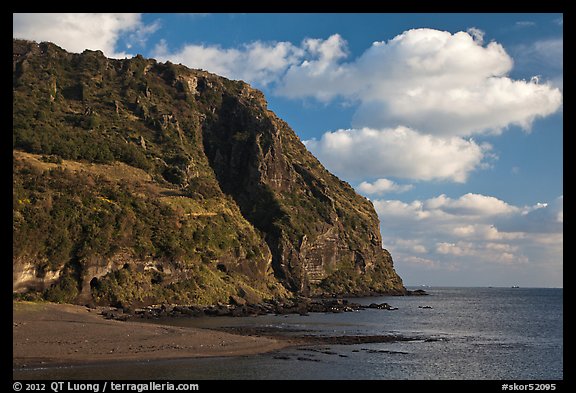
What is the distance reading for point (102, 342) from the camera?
3962 cm

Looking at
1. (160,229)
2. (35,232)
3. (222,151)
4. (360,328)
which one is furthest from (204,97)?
(360,328)

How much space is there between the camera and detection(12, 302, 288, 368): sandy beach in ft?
113

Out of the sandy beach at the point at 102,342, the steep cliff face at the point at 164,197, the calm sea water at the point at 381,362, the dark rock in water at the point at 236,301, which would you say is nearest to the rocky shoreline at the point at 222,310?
the dark rock in water at the point at 236,301

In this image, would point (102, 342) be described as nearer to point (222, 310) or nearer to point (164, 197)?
point (222, 310)

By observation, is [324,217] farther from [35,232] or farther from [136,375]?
[136,375]

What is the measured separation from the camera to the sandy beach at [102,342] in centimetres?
3456

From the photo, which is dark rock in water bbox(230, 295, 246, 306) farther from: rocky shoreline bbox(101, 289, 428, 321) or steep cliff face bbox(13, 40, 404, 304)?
steep cliff face bbox(13, 40, 404, 304)

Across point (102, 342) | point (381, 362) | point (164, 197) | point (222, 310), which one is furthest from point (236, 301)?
point (381, 362)

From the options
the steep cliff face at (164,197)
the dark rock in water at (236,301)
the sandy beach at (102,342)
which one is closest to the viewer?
the sandy beach at (102,342)

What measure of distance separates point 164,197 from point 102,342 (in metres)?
66.3

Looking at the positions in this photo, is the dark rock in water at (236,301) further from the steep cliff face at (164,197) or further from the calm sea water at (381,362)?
the calm sea water at (381,362)

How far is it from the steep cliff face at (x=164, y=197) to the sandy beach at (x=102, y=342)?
989 inches
